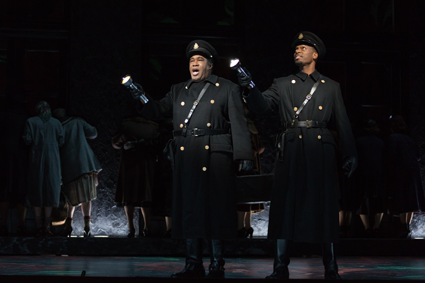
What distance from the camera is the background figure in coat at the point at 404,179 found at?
786cm

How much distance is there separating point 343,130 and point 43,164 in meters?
4.47

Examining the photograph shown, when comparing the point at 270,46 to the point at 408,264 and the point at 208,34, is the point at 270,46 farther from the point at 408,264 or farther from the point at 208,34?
Answer: the point at 408,264

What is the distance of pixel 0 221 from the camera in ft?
26.6

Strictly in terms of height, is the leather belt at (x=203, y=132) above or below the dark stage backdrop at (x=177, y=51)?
below

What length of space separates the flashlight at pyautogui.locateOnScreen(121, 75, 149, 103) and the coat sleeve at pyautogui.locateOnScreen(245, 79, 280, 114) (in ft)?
2.87

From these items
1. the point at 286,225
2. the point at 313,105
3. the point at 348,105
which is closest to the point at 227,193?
the point at 286,225

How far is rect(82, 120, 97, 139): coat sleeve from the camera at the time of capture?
7.82 metres

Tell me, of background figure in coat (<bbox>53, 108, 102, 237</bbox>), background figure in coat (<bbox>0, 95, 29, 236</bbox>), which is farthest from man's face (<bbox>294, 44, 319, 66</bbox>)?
background figure in coat (<bbox>0, 95, 29, 236</bbox>)

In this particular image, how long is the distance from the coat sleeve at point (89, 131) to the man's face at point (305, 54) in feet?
13.3

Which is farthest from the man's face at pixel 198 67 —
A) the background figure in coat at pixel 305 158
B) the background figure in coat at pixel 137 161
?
the background figure in coat at pixel 137 161

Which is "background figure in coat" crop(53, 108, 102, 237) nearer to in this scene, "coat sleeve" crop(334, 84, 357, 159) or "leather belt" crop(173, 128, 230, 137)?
"leather belt" crop(173, 128, 230, 137)

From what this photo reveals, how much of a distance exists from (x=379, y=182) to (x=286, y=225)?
396cm

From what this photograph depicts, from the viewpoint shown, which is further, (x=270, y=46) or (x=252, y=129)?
(x=270, y=46)

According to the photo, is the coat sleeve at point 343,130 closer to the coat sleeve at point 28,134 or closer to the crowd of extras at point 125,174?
the crowd of extras at point 125,174
